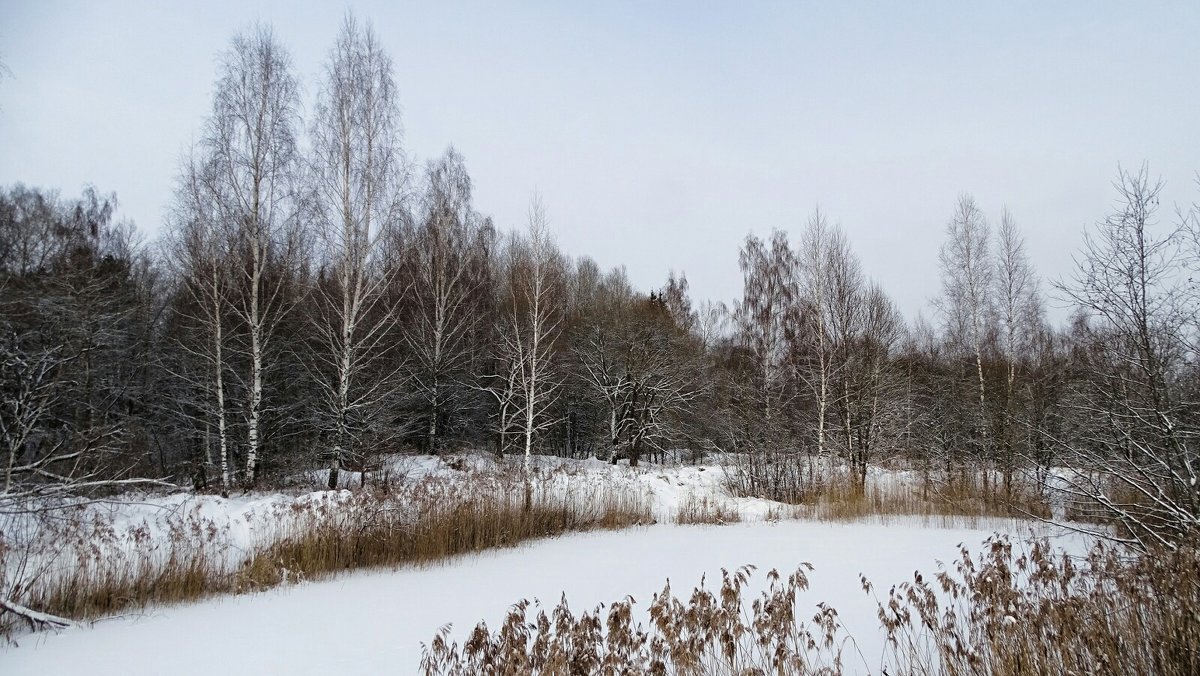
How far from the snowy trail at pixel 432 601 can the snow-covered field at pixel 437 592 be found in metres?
0.01

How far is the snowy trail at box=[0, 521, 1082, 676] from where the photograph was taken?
383cm

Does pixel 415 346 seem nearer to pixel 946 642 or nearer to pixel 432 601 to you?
pixel 432 601

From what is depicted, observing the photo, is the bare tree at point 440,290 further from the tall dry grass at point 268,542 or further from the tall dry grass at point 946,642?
the tall dry grass at point 946,642

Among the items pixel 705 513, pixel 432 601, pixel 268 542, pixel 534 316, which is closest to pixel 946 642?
pixel 432 601

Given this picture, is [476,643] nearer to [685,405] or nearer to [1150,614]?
[1150,614]

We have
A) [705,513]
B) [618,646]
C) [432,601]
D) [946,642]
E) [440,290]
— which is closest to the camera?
[618,646]

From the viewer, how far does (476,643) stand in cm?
239

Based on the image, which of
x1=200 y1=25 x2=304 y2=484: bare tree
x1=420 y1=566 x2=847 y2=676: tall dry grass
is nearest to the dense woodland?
x1=200 y1=25 x2=304 y2=484: bare tree

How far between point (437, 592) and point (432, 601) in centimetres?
36

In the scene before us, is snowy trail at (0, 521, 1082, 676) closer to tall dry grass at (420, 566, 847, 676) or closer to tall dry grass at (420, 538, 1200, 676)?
tall dry grass at (420, 538, 1200, 676)

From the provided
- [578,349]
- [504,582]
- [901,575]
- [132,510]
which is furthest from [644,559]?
[578,349]

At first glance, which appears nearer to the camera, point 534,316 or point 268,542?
point 268,542

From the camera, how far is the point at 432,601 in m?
5.21

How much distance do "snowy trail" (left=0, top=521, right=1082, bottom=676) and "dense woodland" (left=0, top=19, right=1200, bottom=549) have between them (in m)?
2.55
